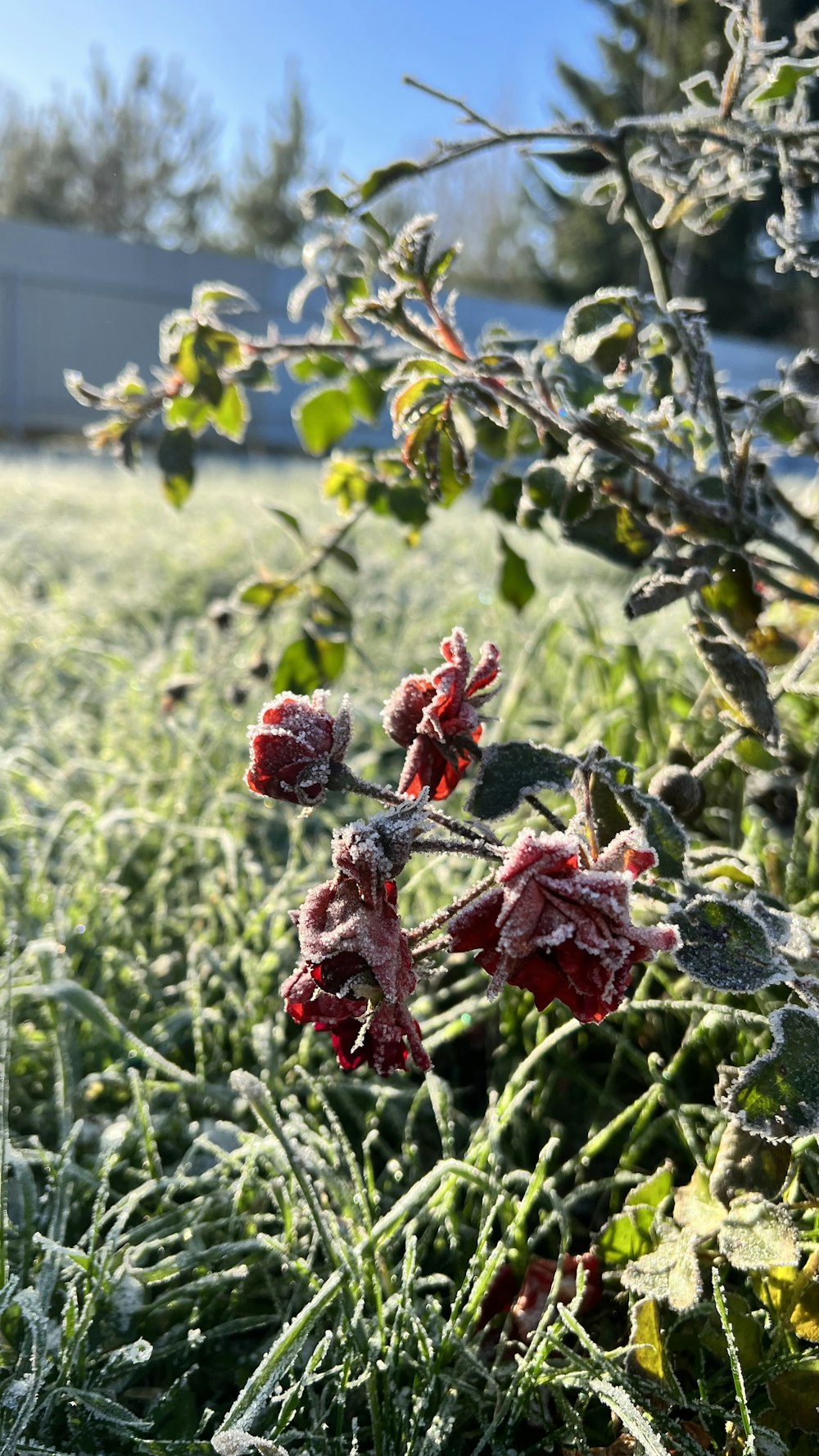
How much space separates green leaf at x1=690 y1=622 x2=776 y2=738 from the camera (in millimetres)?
619

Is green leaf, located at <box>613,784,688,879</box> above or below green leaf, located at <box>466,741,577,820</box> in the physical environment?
below

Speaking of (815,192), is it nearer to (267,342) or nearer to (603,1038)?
(267,342)

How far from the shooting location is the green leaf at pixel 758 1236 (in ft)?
→ 1.63

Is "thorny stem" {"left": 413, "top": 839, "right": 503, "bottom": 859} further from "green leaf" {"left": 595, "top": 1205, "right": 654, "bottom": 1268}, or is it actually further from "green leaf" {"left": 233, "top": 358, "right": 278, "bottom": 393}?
"green leaf" {"left": 233, "top": 358, "right": 278, "bottom": 393}

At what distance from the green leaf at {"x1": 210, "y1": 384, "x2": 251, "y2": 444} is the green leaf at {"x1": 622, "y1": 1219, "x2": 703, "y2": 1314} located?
2.49 feet

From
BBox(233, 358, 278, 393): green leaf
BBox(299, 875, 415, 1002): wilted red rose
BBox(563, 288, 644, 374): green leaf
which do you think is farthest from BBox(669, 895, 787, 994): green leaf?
BBox(233, 358, 278, 393): green leaf

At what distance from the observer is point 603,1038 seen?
84 cm

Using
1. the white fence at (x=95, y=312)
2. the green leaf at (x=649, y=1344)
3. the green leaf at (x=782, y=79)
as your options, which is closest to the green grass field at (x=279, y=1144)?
the green leaf at (x=649, y=1344)

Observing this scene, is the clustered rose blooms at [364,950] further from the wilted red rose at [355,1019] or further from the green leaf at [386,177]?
the green leaf at [386,177]

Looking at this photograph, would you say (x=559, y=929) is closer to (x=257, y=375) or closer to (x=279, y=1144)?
(x=279, y=1144)

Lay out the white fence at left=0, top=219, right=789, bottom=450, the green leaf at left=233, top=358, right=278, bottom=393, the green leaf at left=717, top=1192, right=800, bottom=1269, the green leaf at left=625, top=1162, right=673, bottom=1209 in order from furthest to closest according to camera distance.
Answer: the white fence at left=0, top=219, right=789, bottom=450
the green leaf at left=233, top=358, right=278, bottom=393
the green leaf at left=625, top=1162, right=673, bottom=1209
the green leaf at left=717, top=1192, right=800, bottom=1269

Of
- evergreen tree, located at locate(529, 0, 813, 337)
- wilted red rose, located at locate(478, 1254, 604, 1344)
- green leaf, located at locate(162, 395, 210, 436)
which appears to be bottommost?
wilted red rose, located at locate(478, 1254, 604, 1344)

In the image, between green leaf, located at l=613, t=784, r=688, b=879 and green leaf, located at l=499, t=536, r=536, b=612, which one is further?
green leaf, located at l=499, t=536, r=536, b=612

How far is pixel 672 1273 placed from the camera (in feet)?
1.75
